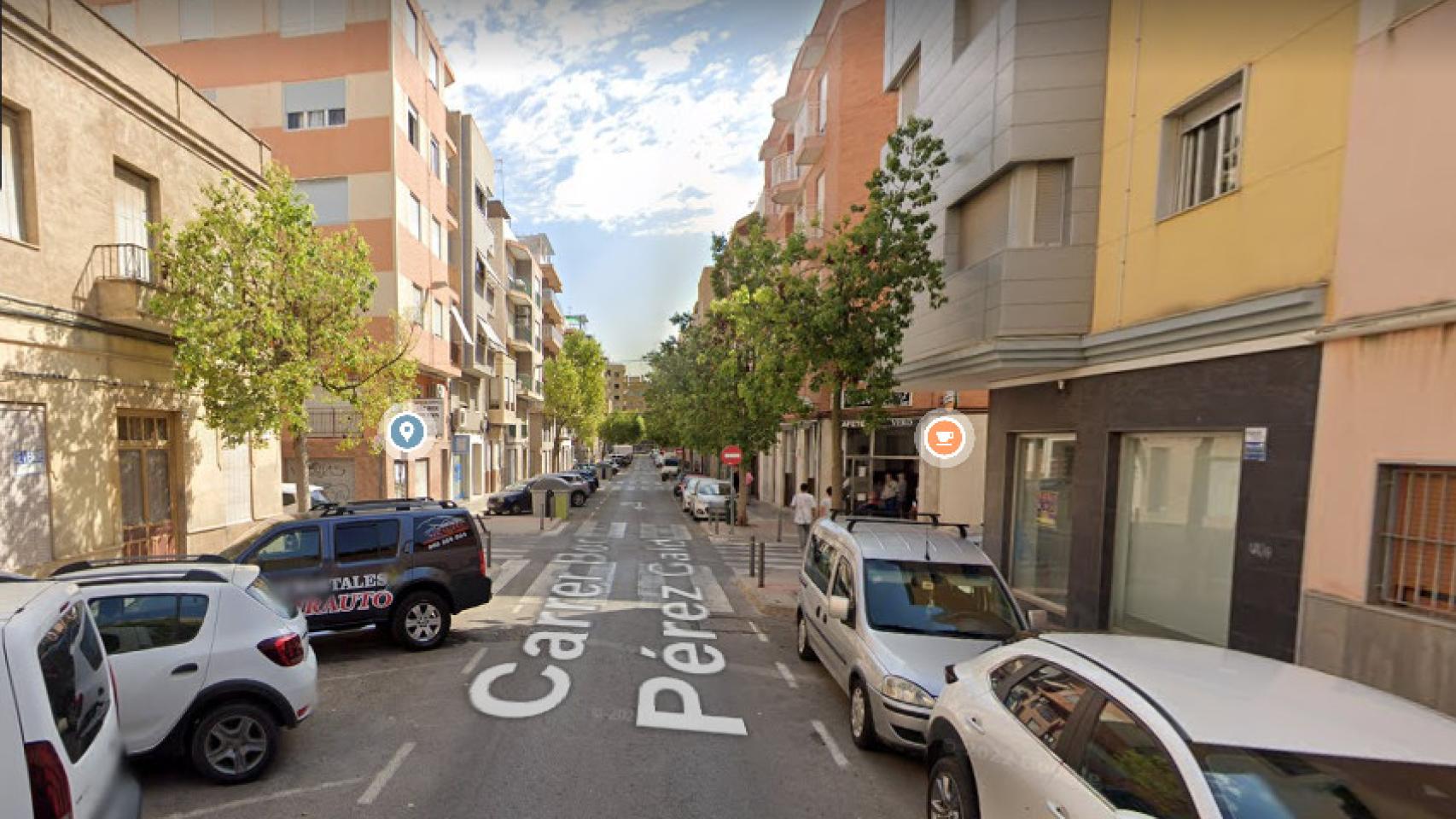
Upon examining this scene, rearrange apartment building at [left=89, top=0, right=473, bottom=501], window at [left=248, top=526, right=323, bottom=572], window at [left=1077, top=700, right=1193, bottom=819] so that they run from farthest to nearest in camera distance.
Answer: apartment building at [left=89, top=0, right=473, bottom=501], window at [left=248, top=526, right=323, bottom=572], window at [left=1077, top=700, right=1193, bottom=819]

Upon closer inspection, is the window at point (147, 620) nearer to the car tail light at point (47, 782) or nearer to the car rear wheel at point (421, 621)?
the car tail light at point (47, 782)

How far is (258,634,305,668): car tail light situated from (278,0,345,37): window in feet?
75.1

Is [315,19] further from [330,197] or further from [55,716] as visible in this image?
[55,716]

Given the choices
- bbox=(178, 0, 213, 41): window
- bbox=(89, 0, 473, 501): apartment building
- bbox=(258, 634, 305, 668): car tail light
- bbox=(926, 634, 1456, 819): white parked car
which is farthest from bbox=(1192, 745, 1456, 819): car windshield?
bbox=(178, 0, 213, 41): window

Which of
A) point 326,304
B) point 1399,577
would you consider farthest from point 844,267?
point 326,304

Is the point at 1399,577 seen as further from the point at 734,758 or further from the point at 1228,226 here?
the point at 734,758

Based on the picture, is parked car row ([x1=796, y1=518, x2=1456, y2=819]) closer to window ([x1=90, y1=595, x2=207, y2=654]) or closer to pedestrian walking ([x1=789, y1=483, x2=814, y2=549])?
window ([x1=90, y1=595, x2=207, y2=654])

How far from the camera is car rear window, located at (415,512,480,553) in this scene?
25.1ft

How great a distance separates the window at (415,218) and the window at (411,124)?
2.04 meters

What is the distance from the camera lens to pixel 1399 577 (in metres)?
4.86

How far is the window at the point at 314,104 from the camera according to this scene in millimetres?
19766

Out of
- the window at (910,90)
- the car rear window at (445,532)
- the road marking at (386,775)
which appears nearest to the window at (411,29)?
the window at (910,90)

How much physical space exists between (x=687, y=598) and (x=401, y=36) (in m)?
21.8

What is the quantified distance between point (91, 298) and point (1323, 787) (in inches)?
551
